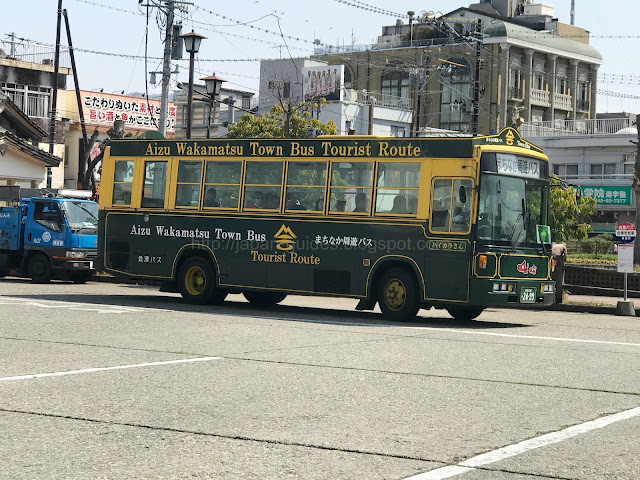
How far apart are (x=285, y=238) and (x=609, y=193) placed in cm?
4838

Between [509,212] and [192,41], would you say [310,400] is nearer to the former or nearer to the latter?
[509,212]

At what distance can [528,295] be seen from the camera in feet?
62.0

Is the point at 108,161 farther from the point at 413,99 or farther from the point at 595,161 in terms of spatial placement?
the point at 413,99

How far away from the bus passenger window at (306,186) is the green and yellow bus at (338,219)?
25 mm

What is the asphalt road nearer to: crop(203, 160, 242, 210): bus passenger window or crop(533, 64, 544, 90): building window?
crop(203, 160, 242, 210): bus passenger window

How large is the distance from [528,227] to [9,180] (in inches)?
1259

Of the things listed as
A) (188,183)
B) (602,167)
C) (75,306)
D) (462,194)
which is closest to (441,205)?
(462,194)

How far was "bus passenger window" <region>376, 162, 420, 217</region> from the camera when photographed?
18.9m

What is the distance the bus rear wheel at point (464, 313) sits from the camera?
66.2 feet

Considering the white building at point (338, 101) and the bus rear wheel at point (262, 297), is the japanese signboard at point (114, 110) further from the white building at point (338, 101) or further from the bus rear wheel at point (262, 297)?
the bus rear wheel at point (262, 297)

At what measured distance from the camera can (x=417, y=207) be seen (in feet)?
61.7

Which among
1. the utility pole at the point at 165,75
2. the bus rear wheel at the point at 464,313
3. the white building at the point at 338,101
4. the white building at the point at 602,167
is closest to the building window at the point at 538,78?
the white building at the point at 338,101

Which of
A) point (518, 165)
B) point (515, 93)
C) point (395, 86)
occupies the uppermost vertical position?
point (395, 86)

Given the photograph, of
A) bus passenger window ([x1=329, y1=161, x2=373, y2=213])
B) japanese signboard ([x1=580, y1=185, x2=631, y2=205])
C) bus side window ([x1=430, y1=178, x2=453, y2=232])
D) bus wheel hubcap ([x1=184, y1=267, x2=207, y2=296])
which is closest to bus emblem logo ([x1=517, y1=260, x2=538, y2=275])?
bus side window ([x1=430, y1=178, x2=453, y2=232])
